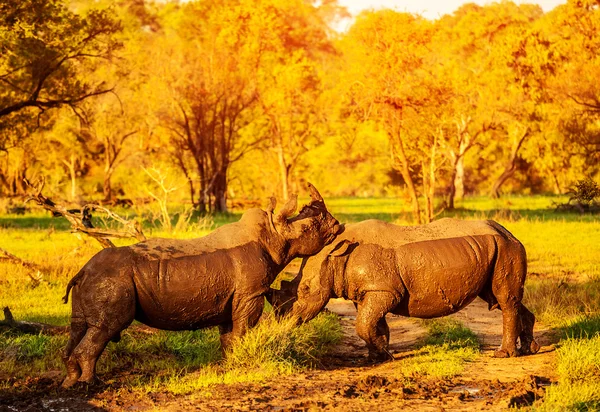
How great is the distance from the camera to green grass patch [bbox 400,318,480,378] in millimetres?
8836

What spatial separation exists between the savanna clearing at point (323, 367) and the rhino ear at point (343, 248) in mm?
943

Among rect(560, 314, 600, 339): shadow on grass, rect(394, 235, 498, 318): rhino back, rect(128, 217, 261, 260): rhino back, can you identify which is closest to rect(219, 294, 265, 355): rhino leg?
rect(128, 217, 261, 260): rhino back

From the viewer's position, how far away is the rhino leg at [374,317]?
9.45 metres

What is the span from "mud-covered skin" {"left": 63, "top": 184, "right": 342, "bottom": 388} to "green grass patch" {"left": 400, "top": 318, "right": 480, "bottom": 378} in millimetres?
1693

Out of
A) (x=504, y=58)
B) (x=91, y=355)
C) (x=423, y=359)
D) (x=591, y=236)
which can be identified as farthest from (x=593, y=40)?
(x=91, y=355)

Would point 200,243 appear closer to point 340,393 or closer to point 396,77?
point 340,393

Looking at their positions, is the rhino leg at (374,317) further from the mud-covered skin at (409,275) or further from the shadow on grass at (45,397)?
the shadow on grass at (45,397)

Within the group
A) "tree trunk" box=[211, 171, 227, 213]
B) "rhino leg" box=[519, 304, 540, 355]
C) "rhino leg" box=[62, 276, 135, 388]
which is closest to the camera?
"rhino leg" box=[62, 276, 135, 388]

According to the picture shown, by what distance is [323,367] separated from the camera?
9.33 metres

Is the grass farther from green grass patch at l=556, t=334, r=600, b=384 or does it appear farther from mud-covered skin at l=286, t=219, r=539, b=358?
green grass patch at l=556, t=334, r=600, b=384

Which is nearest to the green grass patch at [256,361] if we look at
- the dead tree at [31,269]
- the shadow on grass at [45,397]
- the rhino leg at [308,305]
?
the rhino leg at [308,305]

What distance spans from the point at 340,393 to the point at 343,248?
7.10ft

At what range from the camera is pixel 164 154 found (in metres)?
46.2

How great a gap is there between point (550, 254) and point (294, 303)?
11.5 meters
